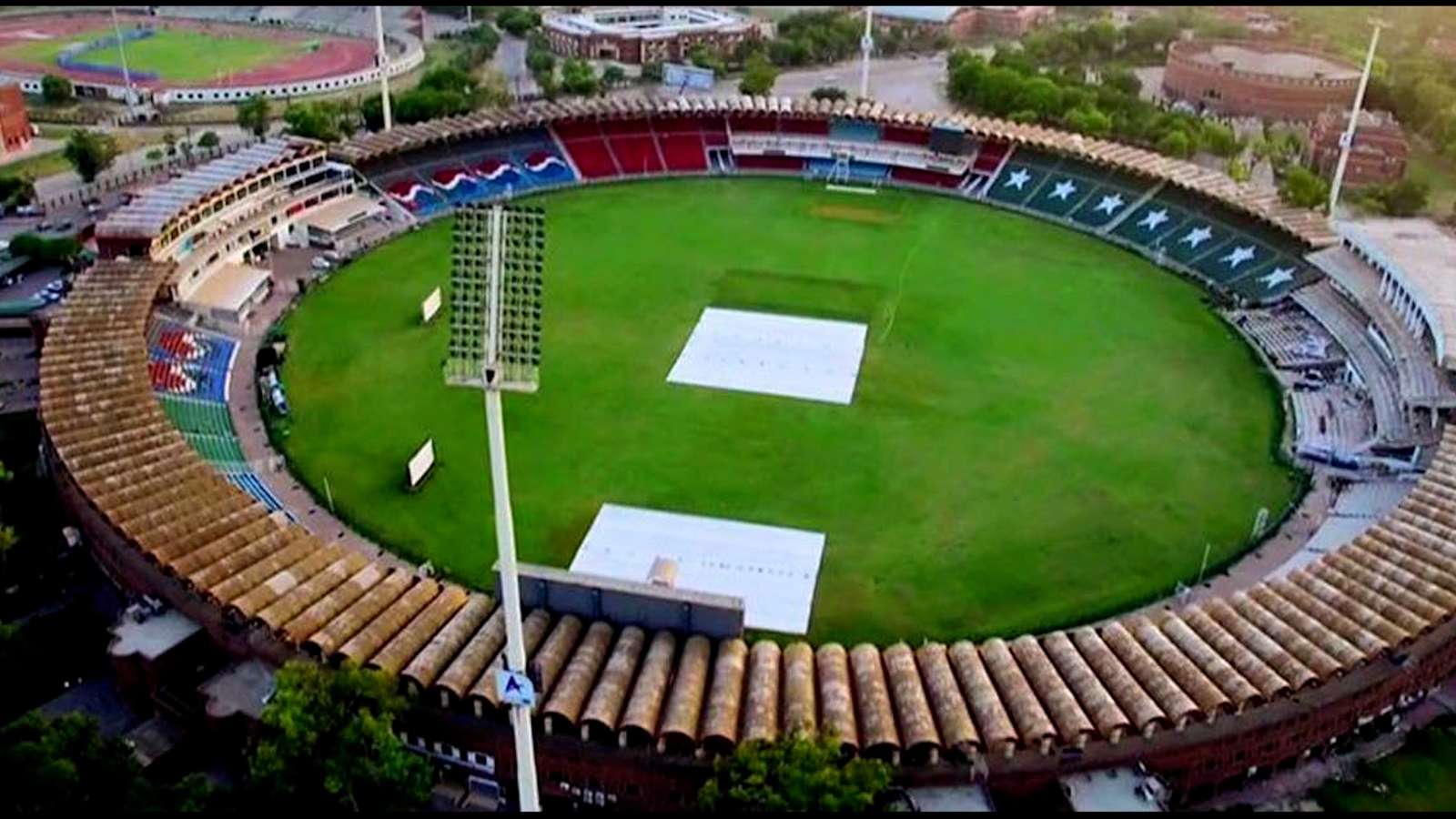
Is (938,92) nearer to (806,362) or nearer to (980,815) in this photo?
(806,362)

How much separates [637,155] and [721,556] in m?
49.6

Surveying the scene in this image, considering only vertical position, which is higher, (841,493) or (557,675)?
(557,675)

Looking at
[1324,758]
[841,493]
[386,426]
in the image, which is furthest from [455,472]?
[1324,758]

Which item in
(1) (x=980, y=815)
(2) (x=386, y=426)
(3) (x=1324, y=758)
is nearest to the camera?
(1) (x=980, y=815)

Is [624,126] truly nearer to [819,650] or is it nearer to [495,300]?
[819,650]

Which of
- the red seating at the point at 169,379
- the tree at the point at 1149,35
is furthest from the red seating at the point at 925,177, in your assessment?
the tree at the point at 1149,35

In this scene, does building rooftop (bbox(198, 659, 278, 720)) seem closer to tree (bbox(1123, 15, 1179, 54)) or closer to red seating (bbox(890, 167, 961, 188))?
red seating (bbox(890, 167, 961, 188))

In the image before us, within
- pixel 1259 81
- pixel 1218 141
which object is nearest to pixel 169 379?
pixel 1218 141

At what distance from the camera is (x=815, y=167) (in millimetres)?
90188

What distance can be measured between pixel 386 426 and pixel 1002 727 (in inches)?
1315

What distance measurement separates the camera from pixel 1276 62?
11488 centimetres

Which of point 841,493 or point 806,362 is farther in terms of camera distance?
point 806,362

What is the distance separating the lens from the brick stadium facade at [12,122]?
89556 mm

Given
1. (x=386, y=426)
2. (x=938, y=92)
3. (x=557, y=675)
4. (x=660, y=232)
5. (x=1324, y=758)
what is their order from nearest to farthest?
(x=557, y=675)
(x=1324, y=758)
(x=386, y=426)
(x=660, y=232)
(x=938, y=92)
